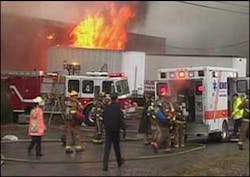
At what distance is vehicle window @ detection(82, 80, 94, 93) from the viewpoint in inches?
912

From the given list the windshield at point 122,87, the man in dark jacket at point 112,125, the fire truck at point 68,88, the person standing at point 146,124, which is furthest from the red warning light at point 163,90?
the man in dark jacket at point 112,125

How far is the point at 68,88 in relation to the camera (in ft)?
76.2

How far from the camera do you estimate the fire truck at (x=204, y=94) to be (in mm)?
16094

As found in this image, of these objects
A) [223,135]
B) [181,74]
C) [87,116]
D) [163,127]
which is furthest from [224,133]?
[87,116]

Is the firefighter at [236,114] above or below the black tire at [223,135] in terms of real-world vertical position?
above

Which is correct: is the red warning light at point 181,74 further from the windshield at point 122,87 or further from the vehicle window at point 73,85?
the vehicle window at point 73,85

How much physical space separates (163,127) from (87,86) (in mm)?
10234

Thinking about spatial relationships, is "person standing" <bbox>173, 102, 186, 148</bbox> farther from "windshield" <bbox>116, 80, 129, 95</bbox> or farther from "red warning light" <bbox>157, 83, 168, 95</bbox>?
"windshield" <bbox>116, 80, 129, 95</bbox>

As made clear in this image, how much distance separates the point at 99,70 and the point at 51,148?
14.5 meters

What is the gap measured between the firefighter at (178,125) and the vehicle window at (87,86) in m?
8.60

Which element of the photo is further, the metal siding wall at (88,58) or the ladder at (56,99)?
the metal siding wall at (88,58)

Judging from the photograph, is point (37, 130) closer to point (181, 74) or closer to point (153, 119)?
point (153, 119)

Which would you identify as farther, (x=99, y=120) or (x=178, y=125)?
(x=99, y=120)

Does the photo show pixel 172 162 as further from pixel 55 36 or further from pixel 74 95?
pixel 55 36
